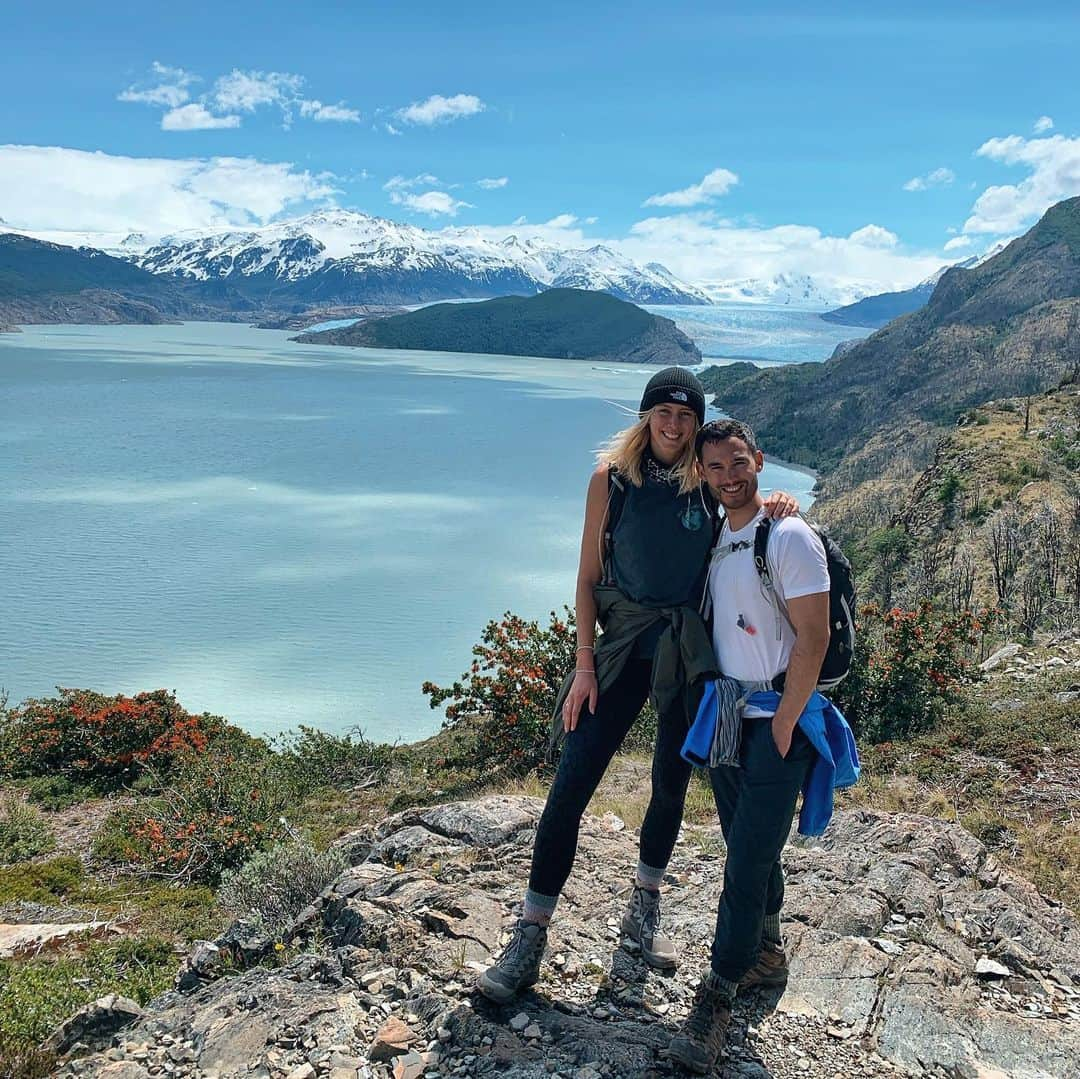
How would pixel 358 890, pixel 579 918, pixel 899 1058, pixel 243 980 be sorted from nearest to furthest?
pixel 899 1058 < pixel 243 980 < pixel 579 918 < pixel 358 890

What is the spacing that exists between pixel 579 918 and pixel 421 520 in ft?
110

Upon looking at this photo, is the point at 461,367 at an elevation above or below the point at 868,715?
above

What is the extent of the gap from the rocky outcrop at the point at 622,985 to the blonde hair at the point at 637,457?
72.0 inches

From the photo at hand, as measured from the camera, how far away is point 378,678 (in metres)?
20.3

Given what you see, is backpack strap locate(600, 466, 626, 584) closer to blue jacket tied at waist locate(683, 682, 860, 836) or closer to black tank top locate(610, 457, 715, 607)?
black tank top locate(610, 457, 715, 607)

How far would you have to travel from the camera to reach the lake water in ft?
65.7

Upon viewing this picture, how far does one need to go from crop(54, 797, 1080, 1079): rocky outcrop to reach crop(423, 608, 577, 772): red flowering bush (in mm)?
4788

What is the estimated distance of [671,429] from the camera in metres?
3.10

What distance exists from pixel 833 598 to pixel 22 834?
8.50m

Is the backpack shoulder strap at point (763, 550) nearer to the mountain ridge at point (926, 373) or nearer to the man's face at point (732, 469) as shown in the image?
the man's face at point (732, 469)

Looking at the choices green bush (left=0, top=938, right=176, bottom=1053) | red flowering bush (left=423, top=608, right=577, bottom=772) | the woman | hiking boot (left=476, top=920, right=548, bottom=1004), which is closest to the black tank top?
the woman

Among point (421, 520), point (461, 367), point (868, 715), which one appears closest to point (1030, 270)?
point (461, 367)

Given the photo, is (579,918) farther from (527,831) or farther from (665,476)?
(665,476)

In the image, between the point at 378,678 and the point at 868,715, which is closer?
the point at 868,715
